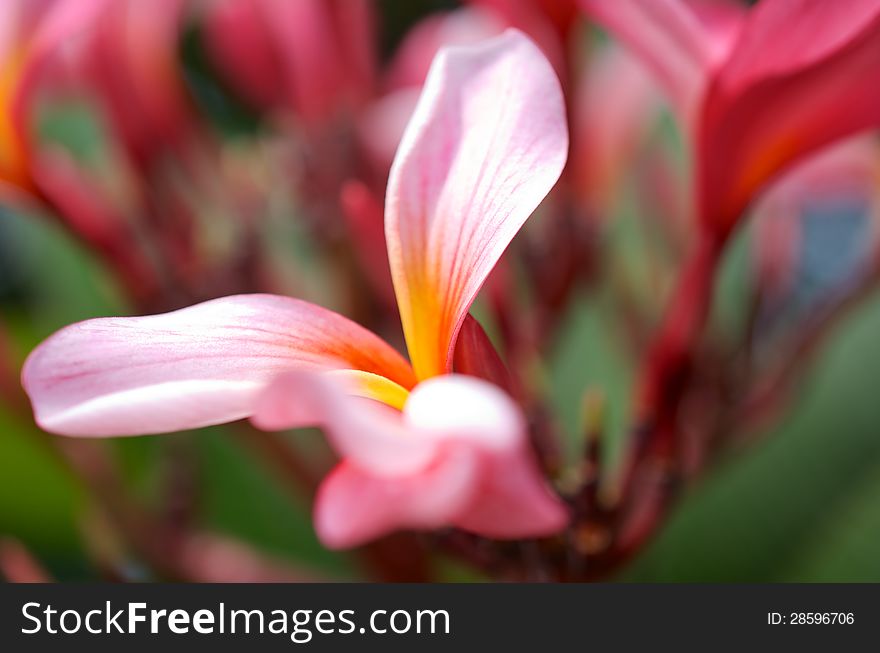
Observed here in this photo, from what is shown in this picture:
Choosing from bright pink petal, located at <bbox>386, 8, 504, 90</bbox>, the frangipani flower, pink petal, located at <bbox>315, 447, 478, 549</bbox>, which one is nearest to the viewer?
pink petal, located at <bbox>315, 447, 478, 549</bbox>

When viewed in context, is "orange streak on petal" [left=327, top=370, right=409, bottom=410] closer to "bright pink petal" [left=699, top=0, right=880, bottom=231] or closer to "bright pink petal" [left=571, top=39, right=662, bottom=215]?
"bright pink petal" [left=699, top=0, right=880, bottom=231]

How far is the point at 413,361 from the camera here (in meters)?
0.38

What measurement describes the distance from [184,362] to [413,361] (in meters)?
0.08

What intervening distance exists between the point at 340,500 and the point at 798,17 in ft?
0.80

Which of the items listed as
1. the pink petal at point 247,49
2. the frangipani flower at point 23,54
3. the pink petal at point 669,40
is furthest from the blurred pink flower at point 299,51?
the pink petal at point 669,40

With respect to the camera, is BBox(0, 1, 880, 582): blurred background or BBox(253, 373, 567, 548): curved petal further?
BBox(0, 1, 880, 582): blurred background

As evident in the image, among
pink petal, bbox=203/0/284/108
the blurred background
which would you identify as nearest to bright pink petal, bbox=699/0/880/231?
the blurred background

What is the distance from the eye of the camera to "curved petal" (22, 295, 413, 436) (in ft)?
1.07

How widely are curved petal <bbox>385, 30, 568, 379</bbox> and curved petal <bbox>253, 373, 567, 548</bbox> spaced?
0.07 m

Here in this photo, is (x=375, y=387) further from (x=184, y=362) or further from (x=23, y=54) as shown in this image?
(x=23, y=54)

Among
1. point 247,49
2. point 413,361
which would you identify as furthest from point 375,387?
point 247,49

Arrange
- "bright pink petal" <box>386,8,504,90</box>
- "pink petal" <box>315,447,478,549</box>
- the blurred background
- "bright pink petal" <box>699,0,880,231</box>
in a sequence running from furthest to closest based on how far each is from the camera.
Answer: "bright pink petal" <box>386,8,504,90</box>, the blurred background, "bright pink petal" <box>699,0,880,231</box>, "pink petal" <box>315,447,478,549</box>

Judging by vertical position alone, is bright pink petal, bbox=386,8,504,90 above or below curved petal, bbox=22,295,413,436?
above

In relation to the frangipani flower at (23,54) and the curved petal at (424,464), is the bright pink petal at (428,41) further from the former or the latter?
the curved petal at (424,464)
